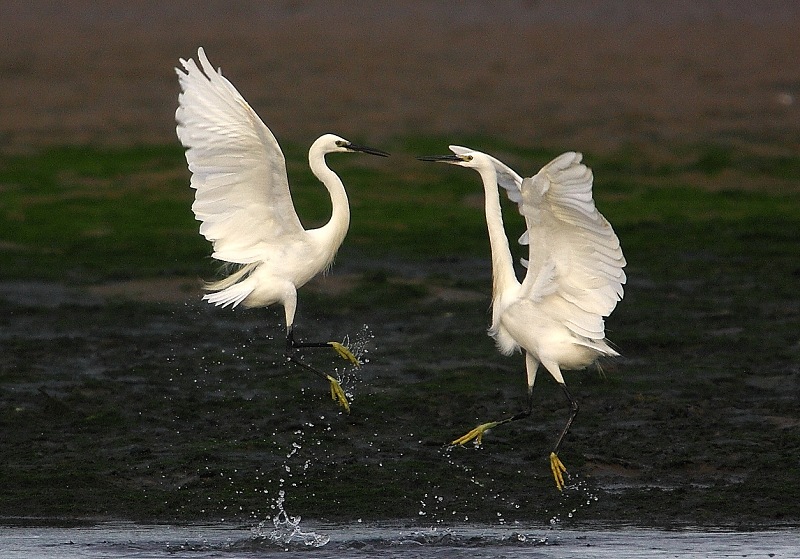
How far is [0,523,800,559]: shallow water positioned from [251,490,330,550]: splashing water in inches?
0.8

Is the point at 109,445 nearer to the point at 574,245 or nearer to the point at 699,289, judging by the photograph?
the point at 574,245

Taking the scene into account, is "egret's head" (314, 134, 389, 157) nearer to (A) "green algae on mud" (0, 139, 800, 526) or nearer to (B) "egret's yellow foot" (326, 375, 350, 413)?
(B) "egret's yellow foot" (326, 375, 350, 413)

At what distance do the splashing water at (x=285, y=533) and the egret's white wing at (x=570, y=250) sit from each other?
172 centimetres

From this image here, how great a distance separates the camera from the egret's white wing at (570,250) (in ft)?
24.6

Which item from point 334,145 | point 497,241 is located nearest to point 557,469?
point 497,241

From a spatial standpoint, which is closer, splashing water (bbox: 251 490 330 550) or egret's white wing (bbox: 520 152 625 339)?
egret's white wing (bbox: 520 152 625 339)

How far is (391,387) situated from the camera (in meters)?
11.1

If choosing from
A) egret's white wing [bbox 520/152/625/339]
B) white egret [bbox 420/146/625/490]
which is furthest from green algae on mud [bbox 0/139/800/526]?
egret's white wing [bbox 520/152/625/339]

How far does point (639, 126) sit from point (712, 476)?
51.9 ft

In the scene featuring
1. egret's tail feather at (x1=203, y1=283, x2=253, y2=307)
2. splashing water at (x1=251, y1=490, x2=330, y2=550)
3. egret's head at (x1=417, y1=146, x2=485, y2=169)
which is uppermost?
egret's head at (x1=417, y1=146, x2=485, y2=169)

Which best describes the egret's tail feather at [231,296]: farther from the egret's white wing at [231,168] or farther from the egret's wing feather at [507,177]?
the egret's wing feather at [507,177]

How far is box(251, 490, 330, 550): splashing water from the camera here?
26.2 ft

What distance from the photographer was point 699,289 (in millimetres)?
14344

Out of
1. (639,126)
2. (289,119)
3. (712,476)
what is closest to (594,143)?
(639,126)
